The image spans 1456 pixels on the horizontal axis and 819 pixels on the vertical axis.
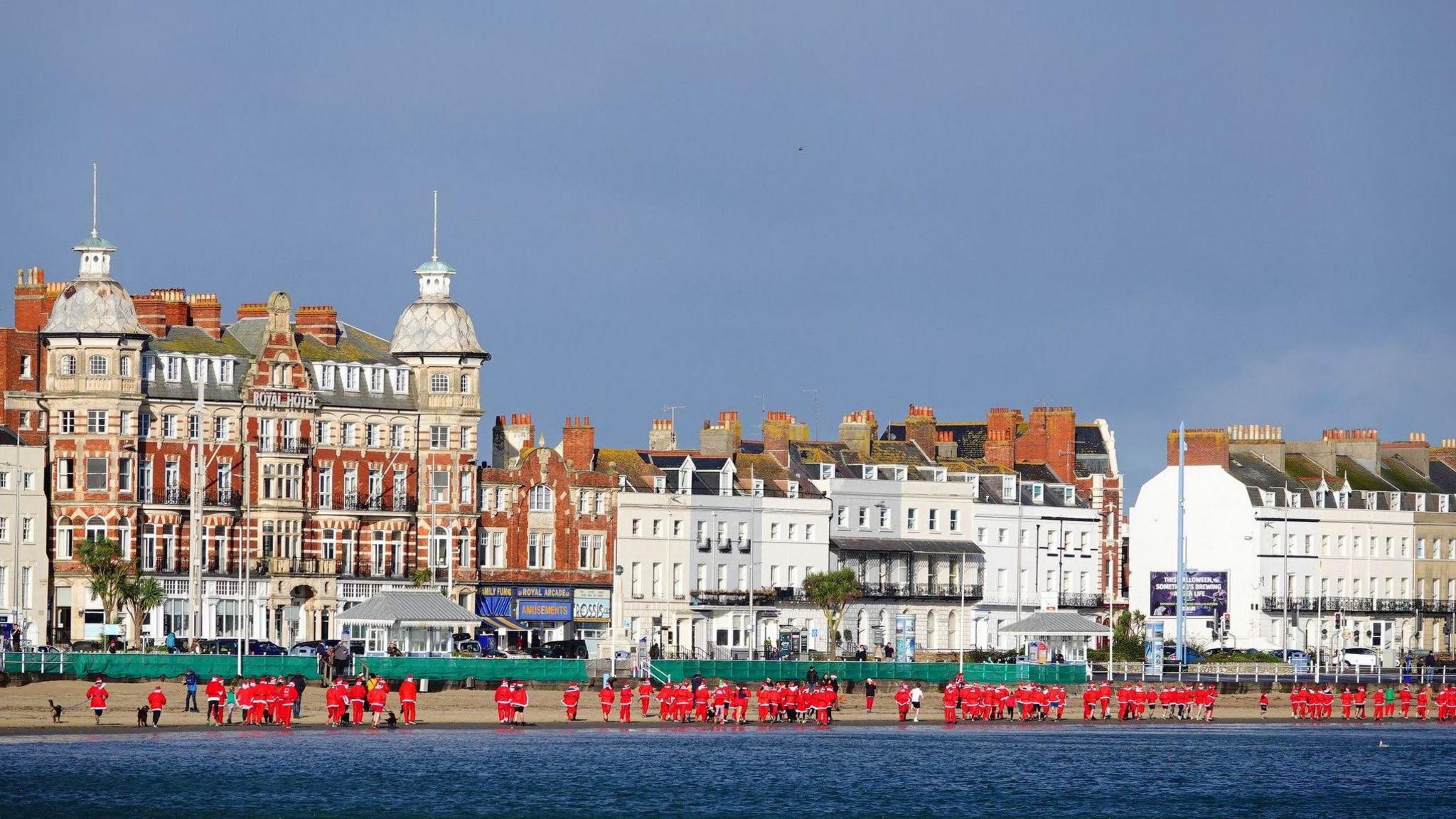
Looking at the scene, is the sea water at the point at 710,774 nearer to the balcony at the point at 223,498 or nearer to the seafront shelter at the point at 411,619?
the seafront shelter at the point at 411,619

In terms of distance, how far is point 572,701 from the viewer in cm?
11256

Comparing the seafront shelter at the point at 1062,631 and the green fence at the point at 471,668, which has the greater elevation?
the seafront shelter at the point at 1062,631

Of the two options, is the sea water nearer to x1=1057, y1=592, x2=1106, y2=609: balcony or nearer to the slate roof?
the slate roof

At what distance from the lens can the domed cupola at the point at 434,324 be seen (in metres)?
145

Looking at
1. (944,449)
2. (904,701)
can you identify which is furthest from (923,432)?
(904,701)

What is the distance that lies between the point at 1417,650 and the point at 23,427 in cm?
7575

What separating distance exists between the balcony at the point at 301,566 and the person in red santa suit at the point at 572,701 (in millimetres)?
25994

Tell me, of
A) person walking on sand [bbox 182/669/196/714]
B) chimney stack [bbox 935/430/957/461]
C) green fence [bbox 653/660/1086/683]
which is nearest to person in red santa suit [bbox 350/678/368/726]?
person walking on sand [bbox 182/669/196/714]

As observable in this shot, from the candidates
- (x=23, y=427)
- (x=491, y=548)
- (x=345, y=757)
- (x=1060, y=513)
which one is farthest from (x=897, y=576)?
(x=345, y=757)

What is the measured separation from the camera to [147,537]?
445 ft

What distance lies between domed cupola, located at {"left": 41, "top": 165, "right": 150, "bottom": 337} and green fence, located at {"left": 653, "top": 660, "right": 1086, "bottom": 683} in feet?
89.4

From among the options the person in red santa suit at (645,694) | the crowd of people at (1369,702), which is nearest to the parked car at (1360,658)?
the crowd of people at (1369,702)

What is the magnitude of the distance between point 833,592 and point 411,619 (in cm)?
3399

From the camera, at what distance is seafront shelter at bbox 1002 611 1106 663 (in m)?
138
